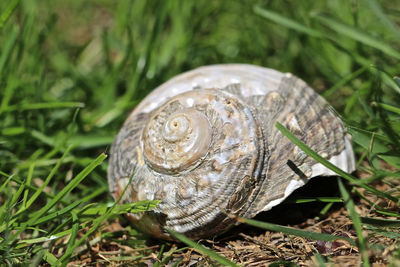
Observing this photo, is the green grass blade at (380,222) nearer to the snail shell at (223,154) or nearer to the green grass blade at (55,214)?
the snail shell at (223,154)

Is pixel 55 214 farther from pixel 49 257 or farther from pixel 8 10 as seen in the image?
pixel 8 10

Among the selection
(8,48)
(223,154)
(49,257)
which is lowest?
(49,257)

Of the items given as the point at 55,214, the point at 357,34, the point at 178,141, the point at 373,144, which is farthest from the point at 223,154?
the point at 357,34

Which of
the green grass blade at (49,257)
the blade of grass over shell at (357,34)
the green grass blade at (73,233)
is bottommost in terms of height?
the green grass blade at (49,257)

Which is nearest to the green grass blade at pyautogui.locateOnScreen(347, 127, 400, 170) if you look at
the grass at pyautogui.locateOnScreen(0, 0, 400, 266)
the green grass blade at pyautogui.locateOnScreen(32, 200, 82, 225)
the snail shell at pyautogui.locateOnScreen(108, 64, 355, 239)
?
the grass at pyautogui.locateOnScreen(0, 0, 400, 266)

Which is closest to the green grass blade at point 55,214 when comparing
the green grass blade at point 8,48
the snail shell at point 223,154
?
the snail shell at point 223,154

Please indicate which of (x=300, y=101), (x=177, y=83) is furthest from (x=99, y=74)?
(x=300, y=101)
